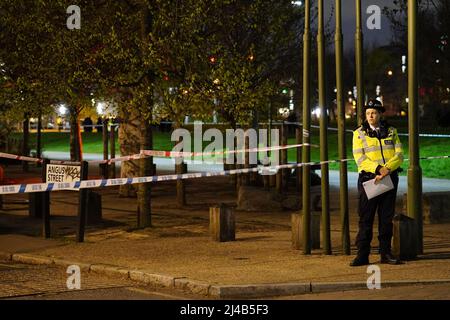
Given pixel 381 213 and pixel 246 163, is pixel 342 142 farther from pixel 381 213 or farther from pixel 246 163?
pixel 246 163

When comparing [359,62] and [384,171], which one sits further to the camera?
[359,62]

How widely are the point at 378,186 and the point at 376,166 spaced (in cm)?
25

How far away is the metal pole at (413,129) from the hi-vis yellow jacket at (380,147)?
0.75m

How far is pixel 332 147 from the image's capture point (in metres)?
37.9

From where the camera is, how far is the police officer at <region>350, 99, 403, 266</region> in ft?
37.7

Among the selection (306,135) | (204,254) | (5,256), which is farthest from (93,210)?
(306,135)

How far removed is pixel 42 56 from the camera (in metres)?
17.9

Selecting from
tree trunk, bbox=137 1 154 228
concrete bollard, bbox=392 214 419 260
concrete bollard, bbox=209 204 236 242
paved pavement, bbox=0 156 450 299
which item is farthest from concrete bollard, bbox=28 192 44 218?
concrete bollard, bbox=392 214 419 260

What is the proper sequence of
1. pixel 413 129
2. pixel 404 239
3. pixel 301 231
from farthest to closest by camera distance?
1. pixel 301 231
2. pixel 413 129
3. pixel 404 239

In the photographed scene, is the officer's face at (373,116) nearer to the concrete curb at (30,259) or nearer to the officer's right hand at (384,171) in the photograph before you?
the officer's right hand at (384,171)

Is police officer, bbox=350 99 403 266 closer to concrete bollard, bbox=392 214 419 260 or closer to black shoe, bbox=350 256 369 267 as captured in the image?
black shoe, bbox=350 256 369 267

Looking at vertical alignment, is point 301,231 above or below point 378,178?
below
